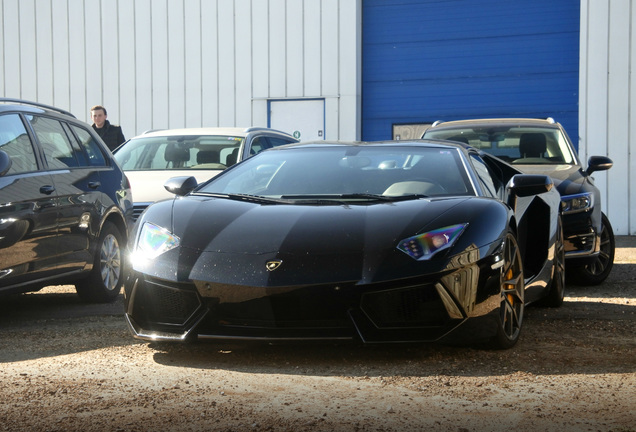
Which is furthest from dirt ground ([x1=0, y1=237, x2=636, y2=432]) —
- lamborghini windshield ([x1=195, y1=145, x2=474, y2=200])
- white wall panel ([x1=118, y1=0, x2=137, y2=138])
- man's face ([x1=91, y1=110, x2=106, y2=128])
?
white wall panel ([x1=118, y1=0, x2=137, y2=138])

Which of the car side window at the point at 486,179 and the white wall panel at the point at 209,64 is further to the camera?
the white wall panel at the point at 209,64


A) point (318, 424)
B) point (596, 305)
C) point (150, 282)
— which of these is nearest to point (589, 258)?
point (596, 305)

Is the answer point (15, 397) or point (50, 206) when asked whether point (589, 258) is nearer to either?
point (50, 206)

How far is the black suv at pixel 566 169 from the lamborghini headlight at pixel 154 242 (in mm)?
4056

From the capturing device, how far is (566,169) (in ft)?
30.8

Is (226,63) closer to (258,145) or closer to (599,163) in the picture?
(258,145)

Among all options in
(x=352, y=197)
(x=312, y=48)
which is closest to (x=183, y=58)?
(x=312, y=48)

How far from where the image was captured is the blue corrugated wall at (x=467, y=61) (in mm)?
18203

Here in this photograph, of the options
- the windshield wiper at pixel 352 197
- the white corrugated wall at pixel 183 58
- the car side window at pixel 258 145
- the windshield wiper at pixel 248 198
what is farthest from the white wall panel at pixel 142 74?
the windshield wiper at pixel 352 197

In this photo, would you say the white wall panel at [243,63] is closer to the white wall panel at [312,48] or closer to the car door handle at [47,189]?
the white wall panel at [312,48]

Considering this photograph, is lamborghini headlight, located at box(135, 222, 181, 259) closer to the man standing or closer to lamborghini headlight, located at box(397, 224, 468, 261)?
lamborghini headlight, located at box(397, 224, 468, 261)

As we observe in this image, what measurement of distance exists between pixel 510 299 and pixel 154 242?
198 centimetres

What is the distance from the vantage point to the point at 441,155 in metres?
6.14

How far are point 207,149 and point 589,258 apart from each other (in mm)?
4748
